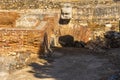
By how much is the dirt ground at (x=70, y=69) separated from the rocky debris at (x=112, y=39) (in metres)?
2.01

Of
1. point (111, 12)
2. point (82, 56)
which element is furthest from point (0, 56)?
point (111, 12)

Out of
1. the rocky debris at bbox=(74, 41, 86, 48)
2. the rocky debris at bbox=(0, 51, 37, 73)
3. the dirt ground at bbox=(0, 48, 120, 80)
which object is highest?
the rocky debris at bbox=(0, 51, 37, 73)

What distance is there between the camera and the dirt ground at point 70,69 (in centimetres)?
817

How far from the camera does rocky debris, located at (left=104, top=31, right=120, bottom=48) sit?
12966mm

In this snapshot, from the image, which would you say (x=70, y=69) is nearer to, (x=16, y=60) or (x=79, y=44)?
(x=16, y=60)

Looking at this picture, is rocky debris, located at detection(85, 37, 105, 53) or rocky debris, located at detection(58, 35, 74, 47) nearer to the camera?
rocky debris, located at detection(85, 37, 105, 53)

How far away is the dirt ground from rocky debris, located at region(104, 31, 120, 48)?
201cm

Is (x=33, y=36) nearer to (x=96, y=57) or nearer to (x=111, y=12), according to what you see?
(x=96, y=57)

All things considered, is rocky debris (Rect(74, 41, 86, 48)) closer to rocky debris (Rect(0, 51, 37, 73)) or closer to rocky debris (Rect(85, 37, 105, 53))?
rocky debris (Rect(85, 37, 105, 53))

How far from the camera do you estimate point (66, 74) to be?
332 inches

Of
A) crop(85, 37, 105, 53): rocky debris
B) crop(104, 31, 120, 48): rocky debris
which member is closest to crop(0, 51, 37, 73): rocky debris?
crop(85, 37, 105, 53): rocky debris

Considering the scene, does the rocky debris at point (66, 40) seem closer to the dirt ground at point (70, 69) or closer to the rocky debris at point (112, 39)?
the rocky debris at point (112, 39)

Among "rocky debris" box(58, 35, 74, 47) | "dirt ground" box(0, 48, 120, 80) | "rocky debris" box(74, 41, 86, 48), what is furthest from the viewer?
"rocky debris" box(58, 35, 74, 47)

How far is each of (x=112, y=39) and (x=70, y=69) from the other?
4.67 m
